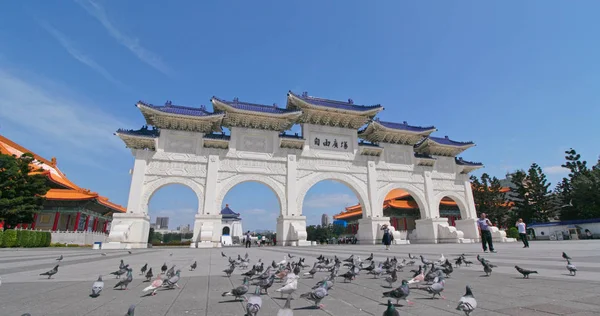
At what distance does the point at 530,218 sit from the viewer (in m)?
33.2

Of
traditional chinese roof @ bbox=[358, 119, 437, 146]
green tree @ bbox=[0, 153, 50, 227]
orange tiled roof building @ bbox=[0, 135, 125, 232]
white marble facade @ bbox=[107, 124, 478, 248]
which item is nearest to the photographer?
green tree @ bbox=[0, 153, 50, 227]

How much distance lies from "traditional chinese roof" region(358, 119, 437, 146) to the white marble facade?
72 centimetres

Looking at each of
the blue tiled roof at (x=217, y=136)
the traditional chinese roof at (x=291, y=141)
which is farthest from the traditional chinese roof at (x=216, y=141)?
the traditional chinese roof at (x=291, y=141)

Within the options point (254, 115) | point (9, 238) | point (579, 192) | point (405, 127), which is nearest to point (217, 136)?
point (254, 115)

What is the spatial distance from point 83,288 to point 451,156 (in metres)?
29.6

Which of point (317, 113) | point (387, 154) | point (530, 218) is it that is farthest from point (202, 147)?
point (530, 218)

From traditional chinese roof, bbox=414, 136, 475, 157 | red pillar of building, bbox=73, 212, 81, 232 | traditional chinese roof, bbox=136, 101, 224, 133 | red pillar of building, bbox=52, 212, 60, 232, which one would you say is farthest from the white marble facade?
red pillar of building, bbox=52, 212, 60, 232

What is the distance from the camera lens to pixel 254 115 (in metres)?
22.2

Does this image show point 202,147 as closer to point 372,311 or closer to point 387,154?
point 387,154

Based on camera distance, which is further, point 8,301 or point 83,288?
point 83,288

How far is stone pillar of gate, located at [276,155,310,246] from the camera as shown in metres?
20.9

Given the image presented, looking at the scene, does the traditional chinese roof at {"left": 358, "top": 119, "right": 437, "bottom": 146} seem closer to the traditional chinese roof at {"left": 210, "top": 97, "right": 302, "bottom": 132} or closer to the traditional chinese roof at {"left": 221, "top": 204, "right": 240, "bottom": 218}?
the traditional chinese roof at {"left": 210, "top": 97, "right": 302, "bottom": 132}

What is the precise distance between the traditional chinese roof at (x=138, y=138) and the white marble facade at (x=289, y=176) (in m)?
0.40

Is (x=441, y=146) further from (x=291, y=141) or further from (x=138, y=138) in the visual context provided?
(x=138, y=138)
